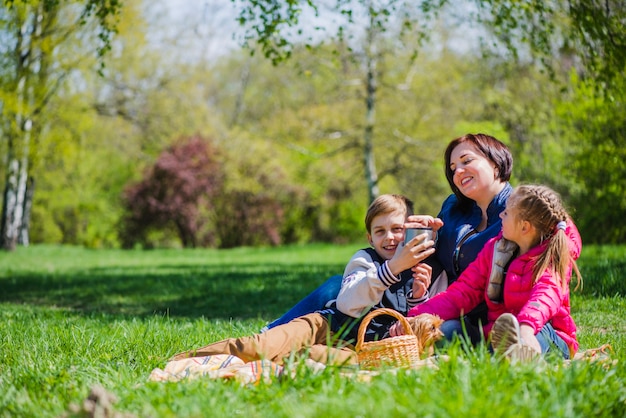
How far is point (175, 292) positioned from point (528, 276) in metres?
6.36

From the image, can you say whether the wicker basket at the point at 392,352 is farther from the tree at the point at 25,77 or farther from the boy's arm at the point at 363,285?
the tree at the point at 25,77

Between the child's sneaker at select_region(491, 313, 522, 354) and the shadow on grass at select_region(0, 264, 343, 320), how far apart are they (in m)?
4.01

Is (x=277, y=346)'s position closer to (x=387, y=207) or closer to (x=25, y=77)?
(x=387, y=207)

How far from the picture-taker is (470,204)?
4.41 m

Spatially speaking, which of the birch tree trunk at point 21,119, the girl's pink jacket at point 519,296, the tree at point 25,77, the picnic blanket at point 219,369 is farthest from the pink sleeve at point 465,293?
the birch tree trunk at point 21,119

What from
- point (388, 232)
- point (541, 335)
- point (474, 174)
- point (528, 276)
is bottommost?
point (541, 335)

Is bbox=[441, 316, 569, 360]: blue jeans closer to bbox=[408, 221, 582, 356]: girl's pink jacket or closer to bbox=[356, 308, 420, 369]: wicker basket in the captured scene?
bbox=[408, 221, 582, 356]: girl's pink jacket

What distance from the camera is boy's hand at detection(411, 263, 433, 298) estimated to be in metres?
3.94

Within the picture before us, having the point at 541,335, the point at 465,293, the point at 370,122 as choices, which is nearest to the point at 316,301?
the point at 465,293

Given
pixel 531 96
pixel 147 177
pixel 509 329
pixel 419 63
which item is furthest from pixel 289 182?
pixel 509 329

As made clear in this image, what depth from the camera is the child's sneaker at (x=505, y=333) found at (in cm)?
311

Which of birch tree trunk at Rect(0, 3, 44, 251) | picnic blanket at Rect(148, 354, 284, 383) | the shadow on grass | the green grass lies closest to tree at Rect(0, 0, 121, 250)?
birch tree trunk at Rect(0, 3, 44, 251)

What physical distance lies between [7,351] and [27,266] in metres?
10.5

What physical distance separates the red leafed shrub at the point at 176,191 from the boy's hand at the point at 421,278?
73.6 ft
